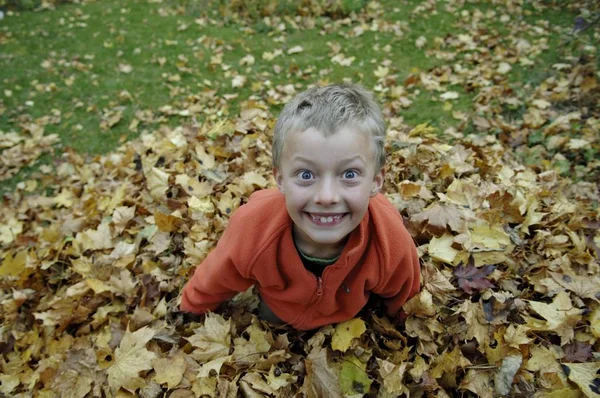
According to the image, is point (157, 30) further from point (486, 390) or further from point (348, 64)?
point (486, 390)

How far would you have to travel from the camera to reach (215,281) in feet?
6.33

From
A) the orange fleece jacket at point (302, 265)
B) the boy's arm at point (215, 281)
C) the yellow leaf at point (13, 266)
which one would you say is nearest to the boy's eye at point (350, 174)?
the orange fleece jacket at point (302, 265)

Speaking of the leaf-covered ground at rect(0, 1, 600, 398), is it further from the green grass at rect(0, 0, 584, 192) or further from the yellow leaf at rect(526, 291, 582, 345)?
the green grass at rect(0, 0, 584, 192)

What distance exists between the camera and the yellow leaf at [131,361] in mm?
2018

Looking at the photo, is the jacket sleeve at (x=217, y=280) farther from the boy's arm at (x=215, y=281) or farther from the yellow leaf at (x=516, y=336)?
the yellow leaf at (x=516, y=336)

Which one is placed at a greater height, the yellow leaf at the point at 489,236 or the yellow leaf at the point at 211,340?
the yellow leaf at the point at 489,236

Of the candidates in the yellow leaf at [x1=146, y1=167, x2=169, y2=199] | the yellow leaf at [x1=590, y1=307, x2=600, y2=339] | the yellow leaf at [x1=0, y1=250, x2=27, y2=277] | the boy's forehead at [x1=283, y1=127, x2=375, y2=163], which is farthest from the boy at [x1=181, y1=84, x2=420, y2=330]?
the yellow leaf at [x1=0, y1=250, x2=27, y2=277]

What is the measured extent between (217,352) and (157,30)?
235 inches

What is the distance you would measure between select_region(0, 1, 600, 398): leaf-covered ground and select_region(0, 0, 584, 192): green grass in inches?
42.1

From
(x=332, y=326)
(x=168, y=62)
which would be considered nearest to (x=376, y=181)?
(x=332, y=326)

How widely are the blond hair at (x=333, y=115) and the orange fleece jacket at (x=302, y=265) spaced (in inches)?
10.5

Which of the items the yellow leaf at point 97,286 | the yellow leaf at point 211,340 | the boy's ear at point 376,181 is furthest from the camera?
the yellow leaf at point 97,286

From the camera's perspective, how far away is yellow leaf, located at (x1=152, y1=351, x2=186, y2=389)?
2.01m

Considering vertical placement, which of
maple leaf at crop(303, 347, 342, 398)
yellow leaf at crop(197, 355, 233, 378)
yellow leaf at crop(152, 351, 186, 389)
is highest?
maple leaf at crop(303, 347, 342, 398)
